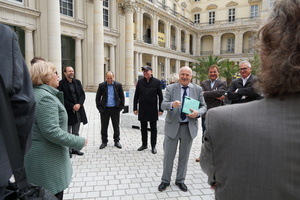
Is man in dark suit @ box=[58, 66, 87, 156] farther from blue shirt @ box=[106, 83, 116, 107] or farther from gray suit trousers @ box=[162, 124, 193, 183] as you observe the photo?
gray suit trousers @ box=[162, 124, 193, 183]

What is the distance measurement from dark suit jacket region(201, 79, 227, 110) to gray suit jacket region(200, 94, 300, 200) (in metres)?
3.82

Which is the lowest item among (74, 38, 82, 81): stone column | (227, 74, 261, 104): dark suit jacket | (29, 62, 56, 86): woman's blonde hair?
(227, 74, 261, 104): dark suit jacket

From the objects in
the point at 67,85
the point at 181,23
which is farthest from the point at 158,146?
the point at 181,23

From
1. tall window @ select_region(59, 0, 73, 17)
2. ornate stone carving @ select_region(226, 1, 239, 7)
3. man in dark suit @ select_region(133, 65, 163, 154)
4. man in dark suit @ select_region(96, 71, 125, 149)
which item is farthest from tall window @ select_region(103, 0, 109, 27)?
ornate stone carving @ select_region(226, 1, 239, 7)

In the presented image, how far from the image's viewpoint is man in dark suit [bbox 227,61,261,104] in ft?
13.9

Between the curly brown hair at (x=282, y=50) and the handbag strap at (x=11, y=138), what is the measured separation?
115cm

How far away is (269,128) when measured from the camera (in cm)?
90

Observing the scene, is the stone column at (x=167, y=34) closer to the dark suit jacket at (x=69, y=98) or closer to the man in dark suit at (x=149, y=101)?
the man in dark suit at (x=149, y=101)

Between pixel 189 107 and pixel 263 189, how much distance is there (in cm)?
260

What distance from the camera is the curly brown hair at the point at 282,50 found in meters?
0.89

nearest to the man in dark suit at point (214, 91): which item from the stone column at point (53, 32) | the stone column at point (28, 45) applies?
the stone column at point (53, 32)

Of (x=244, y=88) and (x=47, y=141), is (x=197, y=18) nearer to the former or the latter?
(x=244, y=88)

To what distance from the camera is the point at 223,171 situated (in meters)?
1.03

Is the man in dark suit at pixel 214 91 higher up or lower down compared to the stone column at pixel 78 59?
lower down
